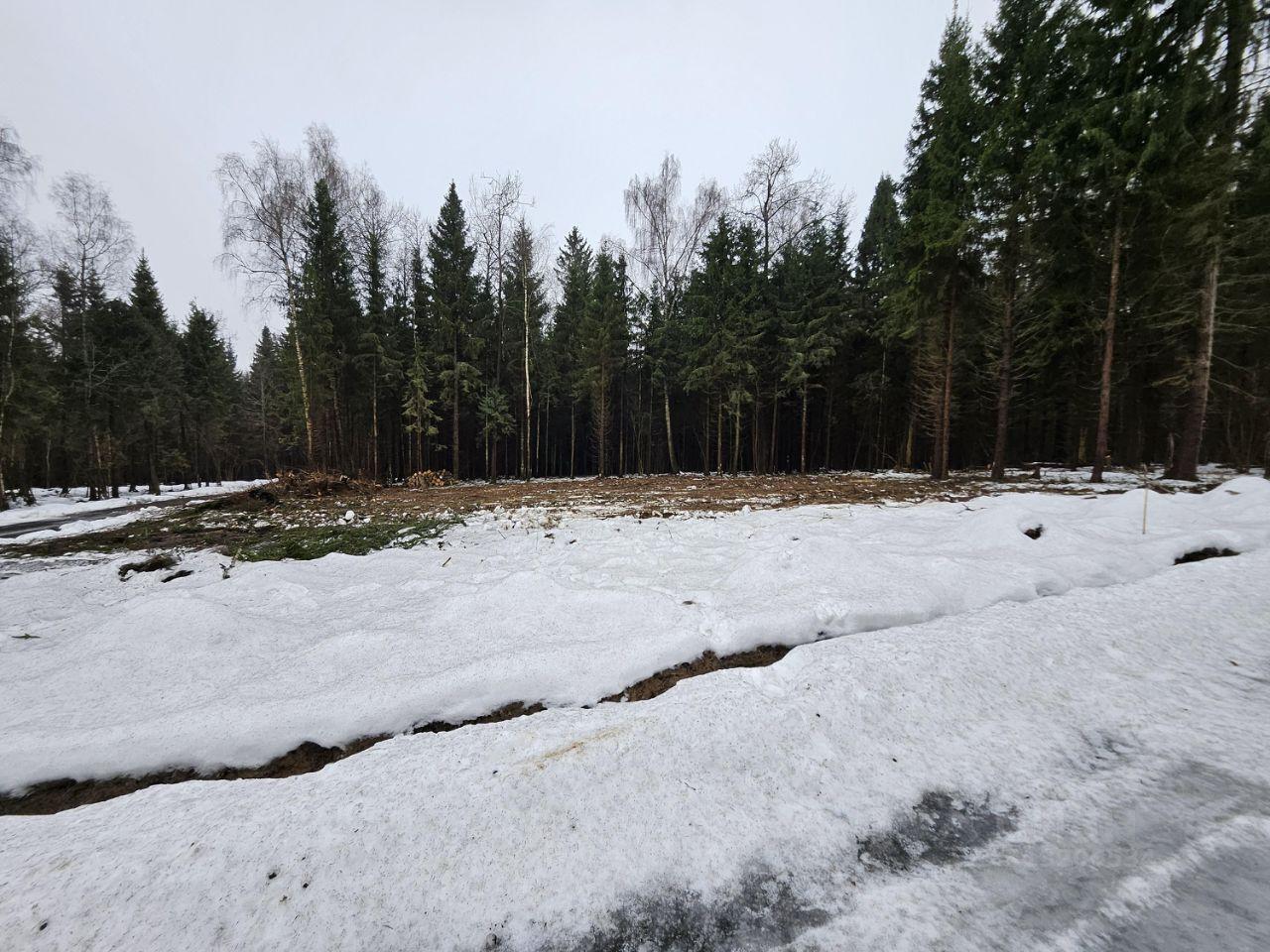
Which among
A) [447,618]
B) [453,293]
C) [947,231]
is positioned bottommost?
[447,618]

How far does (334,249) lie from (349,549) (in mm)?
20836

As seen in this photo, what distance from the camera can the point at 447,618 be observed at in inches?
129

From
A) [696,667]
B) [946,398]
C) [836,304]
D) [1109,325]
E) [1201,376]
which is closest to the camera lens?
[696,667]

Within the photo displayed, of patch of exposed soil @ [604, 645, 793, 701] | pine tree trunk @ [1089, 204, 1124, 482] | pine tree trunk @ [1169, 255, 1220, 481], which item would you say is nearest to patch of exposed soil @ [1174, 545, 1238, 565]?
patch of exposed soil @ [604, 645, 793, 701]

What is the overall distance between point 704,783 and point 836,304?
2504 centimetres

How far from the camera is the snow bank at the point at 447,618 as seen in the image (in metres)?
2.23

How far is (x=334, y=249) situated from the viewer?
19828 mm

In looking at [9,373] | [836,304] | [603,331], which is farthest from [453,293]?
[836,304]

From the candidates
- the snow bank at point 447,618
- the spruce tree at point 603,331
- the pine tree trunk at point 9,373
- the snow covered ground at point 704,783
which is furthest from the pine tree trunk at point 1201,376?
the pine tree trunk at point 9,373

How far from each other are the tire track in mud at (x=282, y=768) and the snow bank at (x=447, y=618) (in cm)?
4

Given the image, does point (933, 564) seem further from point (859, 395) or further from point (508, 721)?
point (859, 395)

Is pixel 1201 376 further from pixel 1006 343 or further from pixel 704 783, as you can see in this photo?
pixel 704 783

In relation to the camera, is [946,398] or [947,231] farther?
[946,398]

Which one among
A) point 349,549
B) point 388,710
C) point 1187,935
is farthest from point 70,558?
point 1187,935
